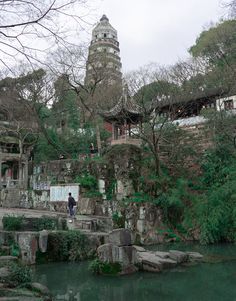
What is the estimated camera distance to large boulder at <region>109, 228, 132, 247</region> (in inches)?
389

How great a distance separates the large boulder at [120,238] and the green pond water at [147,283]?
0.90m

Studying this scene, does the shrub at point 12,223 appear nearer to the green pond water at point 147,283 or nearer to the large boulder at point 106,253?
the green pond water at point 147,283

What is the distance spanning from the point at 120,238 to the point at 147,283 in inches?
62.5

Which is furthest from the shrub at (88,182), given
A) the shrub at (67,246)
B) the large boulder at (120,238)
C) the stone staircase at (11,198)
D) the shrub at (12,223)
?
the large boulder at (120,238)

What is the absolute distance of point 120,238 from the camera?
9.91 metres

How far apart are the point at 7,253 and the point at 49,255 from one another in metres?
1.42

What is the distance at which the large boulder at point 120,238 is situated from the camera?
389 inches

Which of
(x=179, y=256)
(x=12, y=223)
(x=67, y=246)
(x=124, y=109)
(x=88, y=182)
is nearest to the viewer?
(x=179, y=256)

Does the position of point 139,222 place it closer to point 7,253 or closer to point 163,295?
point 7,253

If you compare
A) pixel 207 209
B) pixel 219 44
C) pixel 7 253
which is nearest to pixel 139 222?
pixel 207 209

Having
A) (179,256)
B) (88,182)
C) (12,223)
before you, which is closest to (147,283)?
(179,256)

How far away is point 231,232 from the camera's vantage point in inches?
611

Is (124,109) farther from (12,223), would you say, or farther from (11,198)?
(12,223)

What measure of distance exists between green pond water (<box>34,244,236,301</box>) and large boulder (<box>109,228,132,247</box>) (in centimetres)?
90
